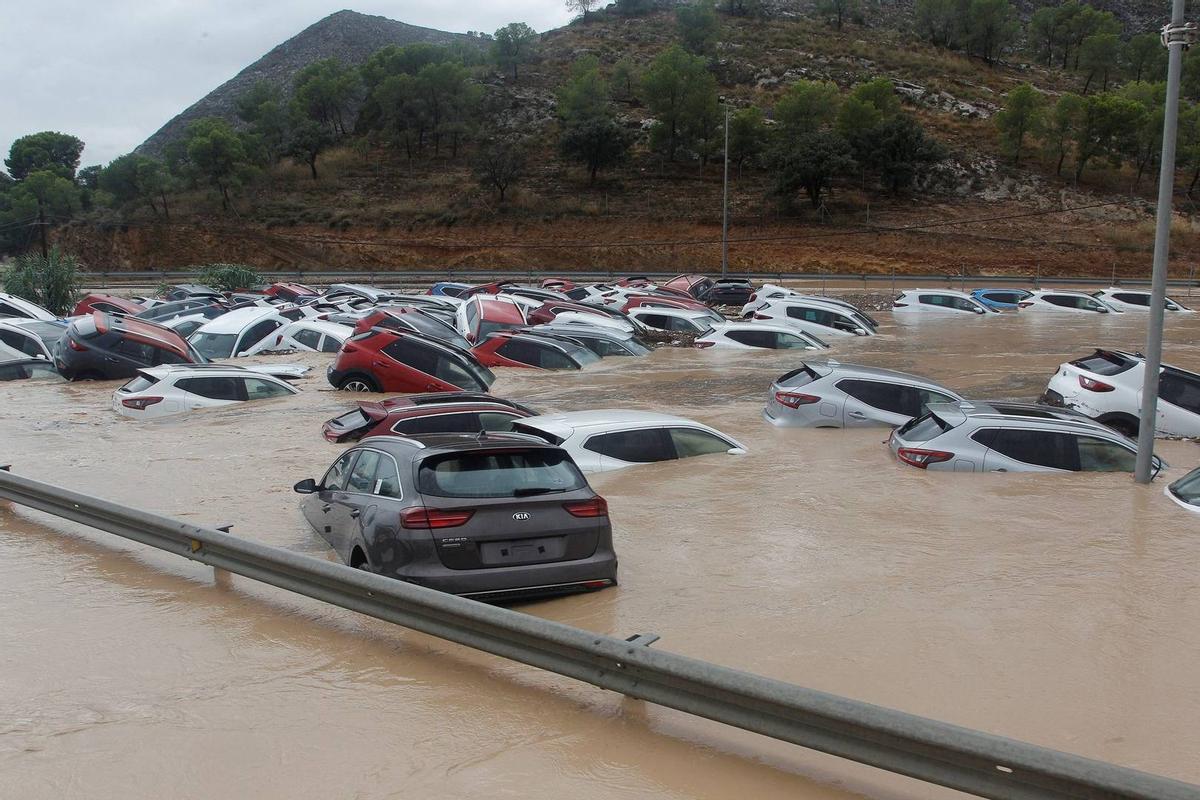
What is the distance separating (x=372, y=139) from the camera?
9281 centimetres

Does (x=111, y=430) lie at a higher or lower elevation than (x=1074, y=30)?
lower

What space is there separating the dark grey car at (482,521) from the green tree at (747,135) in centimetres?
7061

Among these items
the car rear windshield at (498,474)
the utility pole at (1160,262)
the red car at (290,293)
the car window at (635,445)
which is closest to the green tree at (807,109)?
the red car at (290,293)

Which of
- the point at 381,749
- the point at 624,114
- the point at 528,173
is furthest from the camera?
the point at 624,114

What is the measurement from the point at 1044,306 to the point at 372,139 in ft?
221

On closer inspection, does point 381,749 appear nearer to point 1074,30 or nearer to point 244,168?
point 244,168

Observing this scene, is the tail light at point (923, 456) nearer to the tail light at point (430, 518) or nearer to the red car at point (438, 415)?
the red car at point (438, 415)

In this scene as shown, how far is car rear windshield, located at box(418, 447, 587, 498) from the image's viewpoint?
Result: 699cm

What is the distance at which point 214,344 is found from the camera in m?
23.5

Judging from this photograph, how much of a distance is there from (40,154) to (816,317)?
379 ft

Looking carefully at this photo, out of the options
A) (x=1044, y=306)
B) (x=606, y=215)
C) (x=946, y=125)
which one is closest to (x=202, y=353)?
(x=1044, y=306)

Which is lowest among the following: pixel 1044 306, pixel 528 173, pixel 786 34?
pixel 1044 306

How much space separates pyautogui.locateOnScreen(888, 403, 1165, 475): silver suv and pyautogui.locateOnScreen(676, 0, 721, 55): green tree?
3906 inches

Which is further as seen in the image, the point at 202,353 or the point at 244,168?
the point at 244,168
